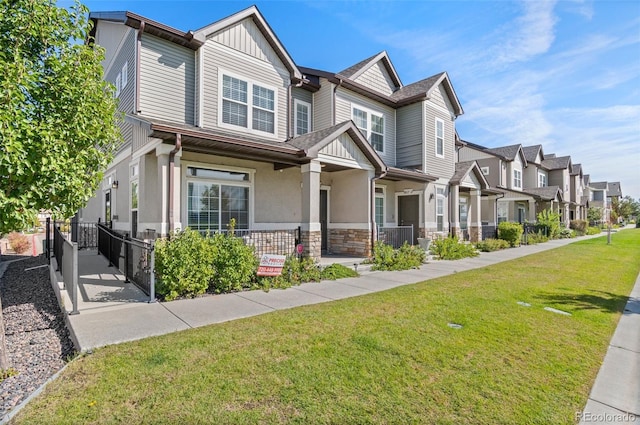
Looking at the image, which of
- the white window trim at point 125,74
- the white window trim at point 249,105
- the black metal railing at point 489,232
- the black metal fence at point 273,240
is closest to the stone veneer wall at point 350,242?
the black metal fence at point 273,240

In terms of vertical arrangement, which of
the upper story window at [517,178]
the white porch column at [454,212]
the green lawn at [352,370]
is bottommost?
the green lawn at [352,370]

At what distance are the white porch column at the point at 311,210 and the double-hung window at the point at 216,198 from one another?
6.92 feet

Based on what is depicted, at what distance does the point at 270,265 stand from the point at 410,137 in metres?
10.8

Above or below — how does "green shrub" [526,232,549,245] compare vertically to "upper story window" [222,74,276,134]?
below

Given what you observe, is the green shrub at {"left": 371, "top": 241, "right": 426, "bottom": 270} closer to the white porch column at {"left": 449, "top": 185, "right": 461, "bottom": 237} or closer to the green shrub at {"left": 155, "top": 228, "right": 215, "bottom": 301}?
the green shrub at {"left": 155, "top": 228, "right": 215, "bottom": 301}

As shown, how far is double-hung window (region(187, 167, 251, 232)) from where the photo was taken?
→ 980 cm

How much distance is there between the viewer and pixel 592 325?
17.5ft

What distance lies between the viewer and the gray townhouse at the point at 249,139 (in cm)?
906

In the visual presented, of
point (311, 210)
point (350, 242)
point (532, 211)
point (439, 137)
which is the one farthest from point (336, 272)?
point (532, 211)

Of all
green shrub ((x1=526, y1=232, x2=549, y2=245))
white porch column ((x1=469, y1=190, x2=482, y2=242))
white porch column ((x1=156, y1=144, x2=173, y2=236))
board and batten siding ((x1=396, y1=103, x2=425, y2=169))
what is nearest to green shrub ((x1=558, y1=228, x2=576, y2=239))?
green shrub ((x1=526, y1=232, x2=549, y2=245))

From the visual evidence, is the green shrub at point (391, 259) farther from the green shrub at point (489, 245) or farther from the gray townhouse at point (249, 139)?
the green shrub at point (489, 245)

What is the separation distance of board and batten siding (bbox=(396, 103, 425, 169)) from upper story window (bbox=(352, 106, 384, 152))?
1.18 metres

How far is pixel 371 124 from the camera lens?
593 inches

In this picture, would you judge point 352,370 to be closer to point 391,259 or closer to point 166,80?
point 391,259
